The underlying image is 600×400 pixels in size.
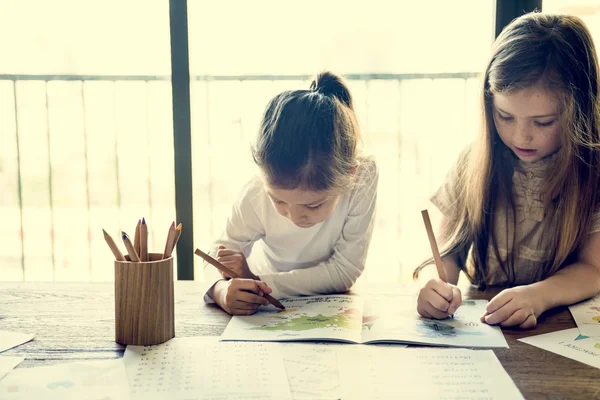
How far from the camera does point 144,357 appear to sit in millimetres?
852

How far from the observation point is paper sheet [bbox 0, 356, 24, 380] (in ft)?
2.65

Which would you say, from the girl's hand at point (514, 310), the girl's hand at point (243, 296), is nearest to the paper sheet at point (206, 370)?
the girl's hand at point (243, 296)

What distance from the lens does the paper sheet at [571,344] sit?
85 cm

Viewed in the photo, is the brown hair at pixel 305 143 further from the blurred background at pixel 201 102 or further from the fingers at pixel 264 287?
the blurred background at pixel 201 102

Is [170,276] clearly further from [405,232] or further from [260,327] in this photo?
[405,232]

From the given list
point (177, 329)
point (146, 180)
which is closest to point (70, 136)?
point (146, 180)

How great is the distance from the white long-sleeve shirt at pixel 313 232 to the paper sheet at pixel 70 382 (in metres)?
0.43

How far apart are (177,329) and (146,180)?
2174 mm

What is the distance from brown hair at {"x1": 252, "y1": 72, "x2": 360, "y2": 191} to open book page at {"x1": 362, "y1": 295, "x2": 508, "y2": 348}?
0.25 m

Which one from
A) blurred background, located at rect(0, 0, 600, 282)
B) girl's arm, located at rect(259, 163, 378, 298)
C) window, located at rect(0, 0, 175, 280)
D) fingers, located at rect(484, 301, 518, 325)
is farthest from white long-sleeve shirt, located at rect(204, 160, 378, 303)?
window, located at rect(0, 0, 175, 280)

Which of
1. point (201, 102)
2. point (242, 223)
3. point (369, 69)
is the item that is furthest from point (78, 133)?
point (242, 223)

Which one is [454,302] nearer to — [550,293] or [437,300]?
[437,300]

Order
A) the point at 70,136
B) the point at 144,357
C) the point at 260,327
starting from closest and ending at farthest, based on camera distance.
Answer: the point at 144,357 < the point at 260,327 < the point at 70,136

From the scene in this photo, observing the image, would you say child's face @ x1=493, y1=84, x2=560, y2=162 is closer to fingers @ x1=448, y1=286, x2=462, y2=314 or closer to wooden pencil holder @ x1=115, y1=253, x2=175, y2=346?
fingers @ x1=448, y1=286, x2=462, y2=314
